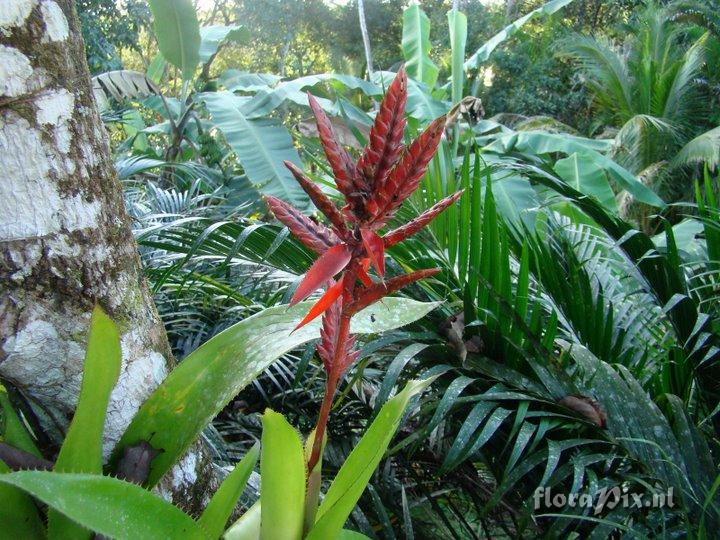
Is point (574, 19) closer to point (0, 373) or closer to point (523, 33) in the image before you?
point (523, 33)

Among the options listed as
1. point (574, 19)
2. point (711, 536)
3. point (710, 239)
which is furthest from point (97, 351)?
point (574, 19)

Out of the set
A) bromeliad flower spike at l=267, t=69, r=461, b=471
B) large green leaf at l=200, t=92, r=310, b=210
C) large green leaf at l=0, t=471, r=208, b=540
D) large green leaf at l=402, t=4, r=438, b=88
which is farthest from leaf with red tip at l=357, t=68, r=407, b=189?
large green leaf at l=402, t=4, r=438, b=88

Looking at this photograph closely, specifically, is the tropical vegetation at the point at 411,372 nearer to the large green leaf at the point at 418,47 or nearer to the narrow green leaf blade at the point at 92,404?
the narrow green leaf blade at the point at 92,404

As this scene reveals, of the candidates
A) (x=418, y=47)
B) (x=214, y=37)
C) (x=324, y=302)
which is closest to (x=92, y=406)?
(x=324, y=302)

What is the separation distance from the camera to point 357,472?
81cm

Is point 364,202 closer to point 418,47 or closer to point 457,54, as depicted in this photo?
point 457,54

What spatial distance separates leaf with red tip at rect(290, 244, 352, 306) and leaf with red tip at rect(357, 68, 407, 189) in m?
0.07

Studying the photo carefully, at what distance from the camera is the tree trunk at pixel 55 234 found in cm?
94

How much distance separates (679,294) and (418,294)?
0.59 m

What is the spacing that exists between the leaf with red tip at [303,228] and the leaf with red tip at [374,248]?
4cm

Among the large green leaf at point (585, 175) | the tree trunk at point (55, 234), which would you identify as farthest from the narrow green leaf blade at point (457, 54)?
the tree trunk at point (55, 234)

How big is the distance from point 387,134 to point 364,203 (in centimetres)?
7

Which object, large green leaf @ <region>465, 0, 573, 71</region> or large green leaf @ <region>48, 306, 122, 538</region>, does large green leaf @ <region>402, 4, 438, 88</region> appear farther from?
large green leaf @ <region>48, 306, 122, 538</region>

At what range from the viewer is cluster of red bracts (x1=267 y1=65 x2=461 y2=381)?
1.82ft
